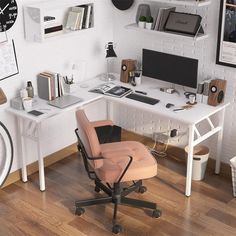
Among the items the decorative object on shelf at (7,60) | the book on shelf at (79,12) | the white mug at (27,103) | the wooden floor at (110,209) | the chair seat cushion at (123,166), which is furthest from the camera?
the book on shelf at (79,12)

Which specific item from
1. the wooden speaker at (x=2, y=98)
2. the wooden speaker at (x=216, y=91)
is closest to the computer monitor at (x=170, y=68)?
the wooden speaker at (x=216, y=91)

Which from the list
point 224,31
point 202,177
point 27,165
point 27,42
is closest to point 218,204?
point 202,177

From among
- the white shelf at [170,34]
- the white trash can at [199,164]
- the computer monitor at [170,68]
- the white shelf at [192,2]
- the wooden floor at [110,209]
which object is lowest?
the wooden floor at [110,209]

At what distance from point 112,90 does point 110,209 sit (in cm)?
118

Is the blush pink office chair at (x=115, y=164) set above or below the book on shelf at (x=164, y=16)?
below

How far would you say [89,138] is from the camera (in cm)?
342

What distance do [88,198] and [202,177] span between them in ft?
3.63

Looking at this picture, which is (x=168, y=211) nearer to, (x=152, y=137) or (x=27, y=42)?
(x=152, y=137)

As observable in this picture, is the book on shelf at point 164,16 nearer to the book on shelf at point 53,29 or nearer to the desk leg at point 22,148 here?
the book on shelf at point 53,29

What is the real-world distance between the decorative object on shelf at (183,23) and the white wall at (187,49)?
10 centimetres

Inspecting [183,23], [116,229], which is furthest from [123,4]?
[116,229]

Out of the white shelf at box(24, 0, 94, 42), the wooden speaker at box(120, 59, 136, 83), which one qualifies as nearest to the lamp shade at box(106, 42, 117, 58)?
the wooden speaker at box(120, 59, 136, 83)

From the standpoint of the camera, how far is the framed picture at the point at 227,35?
4.04m

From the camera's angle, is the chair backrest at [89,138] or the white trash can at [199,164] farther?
the white trash can at [199,164]
